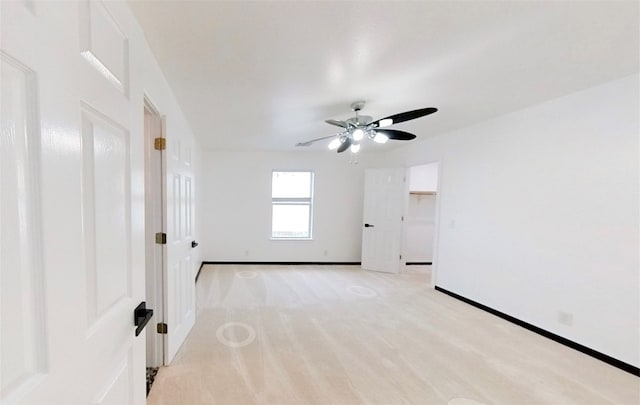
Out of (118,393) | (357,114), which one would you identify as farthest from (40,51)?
(357,114)

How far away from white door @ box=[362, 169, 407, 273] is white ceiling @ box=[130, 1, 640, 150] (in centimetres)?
222

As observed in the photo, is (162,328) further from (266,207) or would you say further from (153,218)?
(266,207)

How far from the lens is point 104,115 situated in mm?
775

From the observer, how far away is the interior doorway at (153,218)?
1.99 metres

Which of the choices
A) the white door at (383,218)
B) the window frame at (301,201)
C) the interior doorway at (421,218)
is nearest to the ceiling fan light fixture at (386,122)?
the white door at (383,218)

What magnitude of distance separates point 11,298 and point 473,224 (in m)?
3.90

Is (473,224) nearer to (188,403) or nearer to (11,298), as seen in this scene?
(188,403)

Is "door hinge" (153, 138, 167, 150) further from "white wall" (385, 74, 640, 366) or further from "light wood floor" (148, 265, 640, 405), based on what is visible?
"white wall" (385, 74, 640, 366)

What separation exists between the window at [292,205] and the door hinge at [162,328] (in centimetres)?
330

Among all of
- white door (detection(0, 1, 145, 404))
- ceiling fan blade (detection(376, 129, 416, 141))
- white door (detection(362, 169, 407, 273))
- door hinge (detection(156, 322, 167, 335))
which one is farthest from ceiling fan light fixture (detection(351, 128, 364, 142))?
door hinge (detection(156, 322, 167, 335))

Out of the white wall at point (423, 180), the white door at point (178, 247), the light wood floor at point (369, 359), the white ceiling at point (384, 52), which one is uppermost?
the white ceiling at point (384, 52)

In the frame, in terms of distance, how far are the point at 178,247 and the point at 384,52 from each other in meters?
2.20

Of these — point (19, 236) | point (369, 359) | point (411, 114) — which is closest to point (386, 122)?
point (411, 114)

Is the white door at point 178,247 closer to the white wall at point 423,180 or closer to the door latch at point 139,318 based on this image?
the door latch at point 139,318
